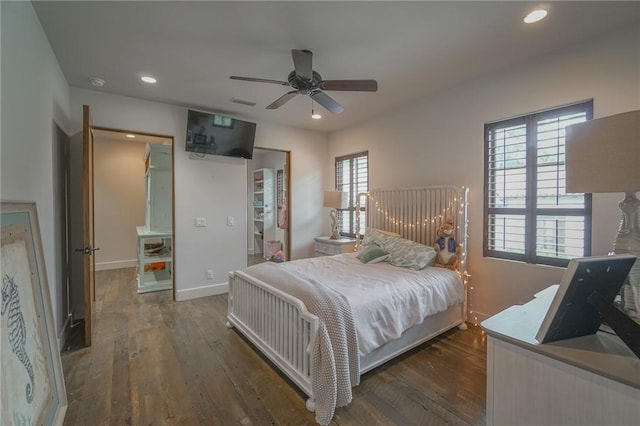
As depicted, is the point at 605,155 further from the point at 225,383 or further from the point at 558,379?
the point at 225,383

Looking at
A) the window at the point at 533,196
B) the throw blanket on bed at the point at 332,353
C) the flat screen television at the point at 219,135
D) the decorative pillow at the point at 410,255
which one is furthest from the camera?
the flat screen television at the point at 219,135

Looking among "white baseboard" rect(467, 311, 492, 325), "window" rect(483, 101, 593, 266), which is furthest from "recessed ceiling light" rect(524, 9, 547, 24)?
"white baseboard" rect(467, 311, 492, 325)

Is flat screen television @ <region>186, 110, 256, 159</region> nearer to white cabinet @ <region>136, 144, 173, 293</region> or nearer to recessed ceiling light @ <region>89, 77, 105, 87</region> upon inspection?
recessed ceiling light @ <region>89, 77, 105, 87</region>

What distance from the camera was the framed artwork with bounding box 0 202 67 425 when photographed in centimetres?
121

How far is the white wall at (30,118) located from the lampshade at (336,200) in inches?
131

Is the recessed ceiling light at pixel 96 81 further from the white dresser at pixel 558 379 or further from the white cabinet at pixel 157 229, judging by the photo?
the white dresser at pixel 558 379

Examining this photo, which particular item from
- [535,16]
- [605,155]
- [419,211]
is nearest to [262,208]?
[419,211]

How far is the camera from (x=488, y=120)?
298 cm

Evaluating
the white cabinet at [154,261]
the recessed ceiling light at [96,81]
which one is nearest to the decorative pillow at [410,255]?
the white cabinet at [154,261]

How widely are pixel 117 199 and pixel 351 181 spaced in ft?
16.0

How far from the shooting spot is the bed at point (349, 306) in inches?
71.5

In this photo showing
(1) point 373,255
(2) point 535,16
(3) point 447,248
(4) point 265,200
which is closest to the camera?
(2) point 535,16

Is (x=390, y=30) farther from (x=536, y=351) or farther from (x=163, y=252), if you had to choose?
(x=163, y=252)

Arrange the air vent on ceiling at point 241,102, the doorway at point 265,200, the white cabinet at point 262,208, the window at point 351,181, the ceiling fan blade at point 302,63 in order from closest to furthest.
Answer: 1. the ceiling fan blade at point 302,63
2. the air vent on ceiling at point 241,102
3. the window at point 351,181
4. the doorway at point 265,200
5. the white cabinet at point 262,208
